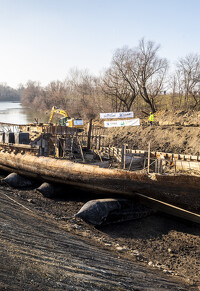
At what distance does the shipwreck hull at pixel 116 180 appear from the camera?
9.97 meters

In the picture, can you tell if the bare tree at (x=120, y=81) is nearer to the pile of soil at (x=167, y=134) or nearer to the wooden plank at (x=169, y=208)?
the pile of soil at (x=167, y=134)

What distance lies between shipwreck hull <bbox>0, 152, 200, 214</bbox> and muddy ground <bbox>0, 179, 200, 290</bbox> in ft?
3.62

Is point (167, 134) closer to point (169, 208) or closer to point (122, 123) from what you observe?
point (122, 123)

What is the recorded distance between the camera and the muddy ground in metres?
4.66

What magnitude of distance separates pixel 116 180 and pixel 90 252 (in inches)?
205

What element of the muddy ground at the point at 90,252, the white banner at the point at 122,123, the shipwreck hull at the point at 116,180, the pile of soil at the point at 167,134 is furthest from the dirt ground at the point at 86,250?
the white banner at the point at 122,123

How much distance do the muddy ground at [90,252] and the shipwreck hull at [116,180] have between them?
110cm

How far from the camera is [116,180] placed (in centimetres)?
1155

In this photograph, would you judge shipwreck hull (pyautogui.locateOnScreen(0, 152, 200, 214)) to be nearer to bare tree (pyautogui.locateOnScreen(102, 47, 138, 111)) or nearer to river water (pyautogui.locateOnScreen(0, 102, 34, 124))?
bare tree (pyautogui.locateOnScreen(102, 47, 138, 111))

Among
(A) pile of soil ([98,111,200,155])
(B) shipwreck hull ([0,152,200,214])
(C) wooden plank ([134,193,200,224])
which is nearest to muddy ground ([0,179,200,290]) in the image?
(C) wooden plank ([134,193,200,224])

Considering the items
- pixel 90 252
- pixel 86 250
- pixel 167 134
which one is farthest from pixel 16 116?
pixel 90 252

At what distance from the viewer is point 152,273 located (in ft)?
20.8

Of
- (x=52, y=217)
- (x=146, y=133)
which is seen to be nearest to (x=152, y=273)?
(x=52, y=217)

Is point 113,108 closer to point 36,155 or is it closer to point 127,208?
point 36,155
